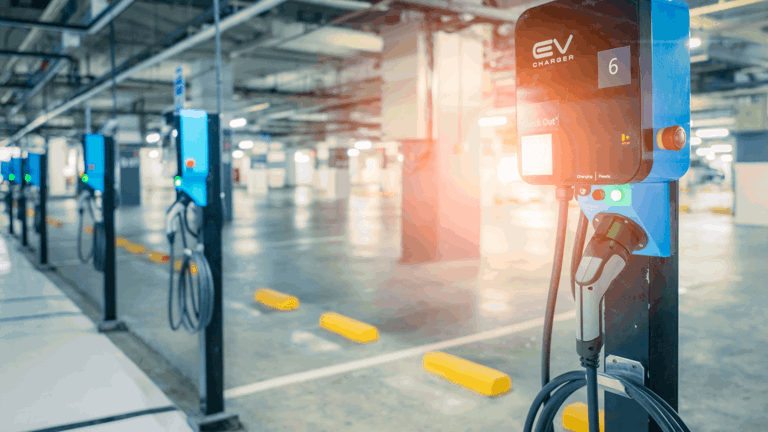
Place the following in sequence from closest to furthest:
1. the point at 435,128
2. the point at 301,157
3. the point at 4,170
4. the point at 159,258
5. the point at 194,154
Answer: the point at 194,154, the point at 435,128, the point at 159,258, the point at 4,170, the point at 301,157

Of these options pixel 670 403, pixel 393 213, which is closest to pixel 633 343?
pixel 670 403

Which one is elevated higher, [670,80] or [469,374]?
[670,80]

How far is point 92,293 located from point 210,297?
437cm

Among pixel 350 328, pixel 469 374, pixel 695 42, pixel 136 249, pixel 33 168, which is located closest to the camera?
pixel 469 374

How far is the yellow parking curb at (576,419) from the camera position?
2980mm

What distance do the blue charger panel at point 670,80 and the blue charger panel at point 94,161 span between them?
16.2 feet

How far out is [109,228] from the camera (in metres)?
5.00

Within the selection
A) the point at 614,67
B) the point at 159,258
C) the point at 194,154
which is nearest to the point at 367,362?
the point at 194,154

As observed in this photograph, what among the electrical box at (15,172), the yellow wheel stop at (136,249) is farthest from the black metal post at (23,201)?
the yellow wheel stop at (136,249)

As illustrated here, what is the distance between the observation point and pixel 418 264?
334 inches

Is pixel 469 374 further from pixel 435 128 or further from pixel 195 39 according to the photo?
pixel 195 39

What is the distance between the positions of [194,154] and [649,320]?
2.27 meters

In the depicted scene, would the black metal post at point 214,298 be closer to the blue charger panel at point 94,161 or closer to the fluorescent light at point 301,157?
the blue charger panel at point 94,161

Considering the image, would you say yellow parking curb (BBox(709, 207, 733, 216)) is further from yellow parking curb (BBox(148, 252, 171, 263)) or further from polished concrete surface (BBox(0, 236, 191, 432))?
polished concrete surface (BBox(0, 236, 191, 432))
